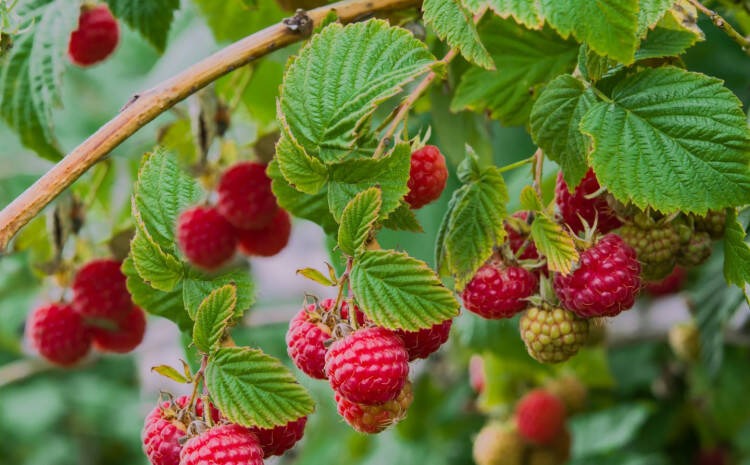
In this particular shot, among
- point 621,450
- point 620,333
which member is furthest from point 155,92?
point 621,450

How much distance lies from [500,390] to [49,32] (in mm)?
1257

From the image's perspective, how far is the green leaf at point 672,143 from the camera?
2.18 feet

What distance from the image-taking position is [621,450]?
79.7 inches

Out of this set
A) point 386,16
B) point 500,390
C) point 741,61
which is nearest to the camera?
point 386,16

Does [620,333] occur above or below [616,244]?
below

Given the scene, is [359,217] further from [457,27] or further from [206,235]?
[206,235]

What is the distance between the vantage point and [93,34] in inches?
41.8

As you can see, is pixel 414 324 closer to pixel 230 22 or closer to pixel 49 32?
pixel 49 32

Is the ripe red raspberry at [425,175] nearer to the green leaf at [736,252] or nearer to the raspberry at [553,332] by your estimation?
the raspberry at [553,332]

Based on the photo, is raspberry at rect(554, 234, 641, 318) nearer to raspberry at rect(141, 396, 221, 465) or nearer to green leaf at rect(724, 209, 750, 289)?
green leaf at rect(724, 209, 750, 289)

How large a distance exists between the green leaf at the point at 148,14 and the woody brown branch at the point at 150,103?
11.4 inches

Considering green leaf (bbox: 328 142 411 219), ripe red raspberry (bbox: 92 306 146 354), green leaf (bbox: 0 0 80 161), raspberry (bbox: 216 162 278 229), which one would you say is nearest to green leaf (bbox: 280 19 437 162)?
green leaf (bbox: 328 142 411 219)

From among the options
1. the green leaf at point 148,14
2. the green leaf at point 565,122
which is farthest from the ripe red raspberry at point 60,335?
the green leaf at point 565,122

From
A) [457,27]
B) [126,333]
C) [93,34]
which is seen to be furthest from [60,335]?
[457,27]
